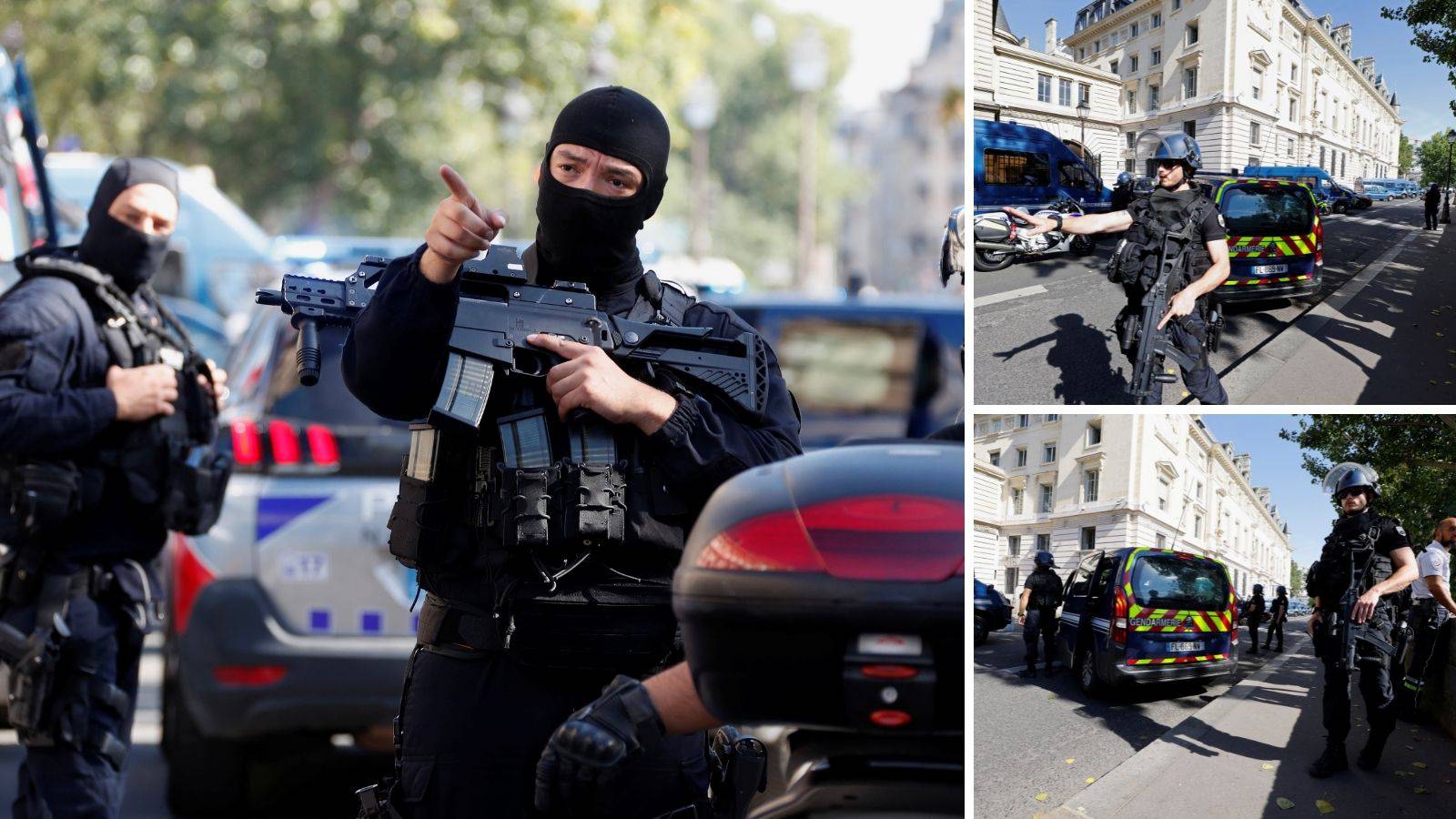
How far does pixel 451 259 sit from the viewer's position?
2.39m

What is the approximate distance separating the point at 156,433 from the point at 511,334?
2296 millimetres

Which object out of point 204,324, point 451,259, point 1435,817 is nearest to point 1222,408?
point 1435,817

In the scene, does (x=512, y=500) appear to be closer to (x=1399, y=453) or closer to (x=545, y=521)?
(x=545, y=521)

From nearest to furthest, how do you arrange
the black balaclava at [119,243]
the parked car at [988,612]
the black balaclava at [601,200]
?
the parked car at [988,612] → the black balaclava at [601,200] → the black balaclava at [119,243]

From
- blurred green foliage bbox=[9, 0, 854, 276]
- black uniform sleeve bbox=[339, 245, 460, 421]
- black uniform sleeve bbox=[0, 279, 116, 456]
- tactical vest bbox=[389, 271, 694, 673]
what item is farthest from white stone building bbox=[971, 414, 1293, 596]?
blurred green foliage bbox=[9, 0, 854, 276]

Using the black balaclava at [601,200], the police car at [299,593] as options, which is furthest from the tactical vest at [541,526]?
the police car at [299,593]

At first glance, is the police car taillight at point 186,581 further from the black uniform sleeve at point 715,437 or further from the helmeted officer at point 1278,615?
the helmeted officer at point 1278,615

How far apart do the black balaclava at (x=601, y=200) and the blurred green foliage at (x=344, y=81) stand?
18.6m

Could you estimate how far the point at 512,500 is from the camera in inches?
102

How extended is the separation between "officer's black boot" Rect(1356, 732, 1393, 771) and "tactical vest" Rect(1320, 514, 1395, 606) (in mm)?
225

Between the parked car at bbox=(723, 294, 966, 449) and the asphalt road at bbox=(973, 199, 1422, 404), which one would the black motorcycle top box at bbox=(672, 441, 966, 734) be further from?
the parked car at bbox=(723, 294, 966, 449)

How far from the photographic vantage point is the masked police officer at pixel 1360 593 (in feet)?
8.38

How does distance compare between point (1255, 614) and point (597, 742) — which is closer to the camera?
point (597, 742)

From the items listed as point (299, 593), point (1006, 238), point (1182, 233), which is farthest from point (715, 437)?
point (299, 593)
